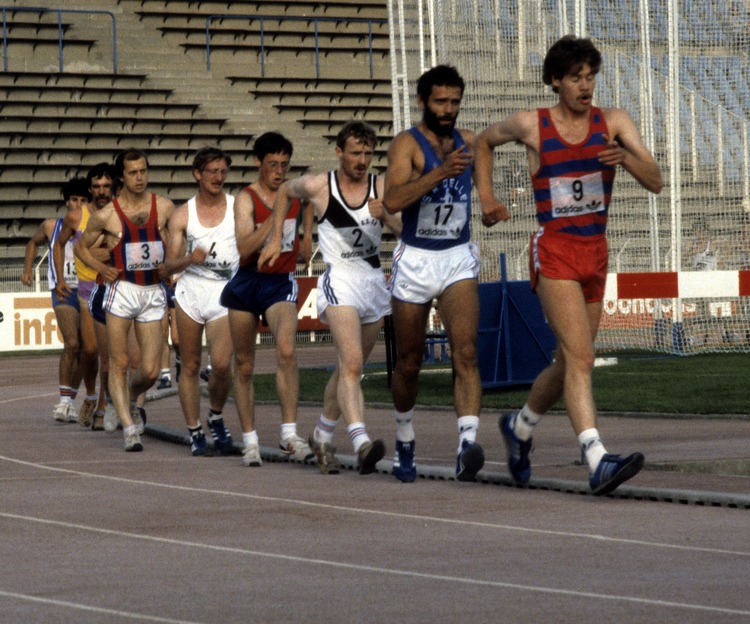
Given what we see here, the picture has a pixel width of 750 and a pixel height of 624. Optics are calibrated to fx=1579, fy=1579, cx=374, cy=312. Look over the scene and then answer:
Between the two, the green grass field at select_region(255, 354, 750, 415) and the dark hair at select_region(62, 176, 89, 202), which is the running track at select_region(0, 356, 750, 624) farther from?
the dark hair at select_region(62, 176, 89, 202)

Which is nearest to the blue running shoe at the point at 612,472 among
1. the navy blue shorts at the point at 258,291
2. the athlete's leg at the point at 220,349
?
the navy blue shorts at the point at 258,291

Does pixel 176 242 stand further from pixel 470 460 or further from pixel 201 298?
pixel 470 460

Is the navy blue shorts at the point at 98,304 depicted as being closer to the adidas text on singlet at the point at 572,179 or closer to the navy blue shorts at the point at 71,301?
the navy blue shorts at the point at 71,301

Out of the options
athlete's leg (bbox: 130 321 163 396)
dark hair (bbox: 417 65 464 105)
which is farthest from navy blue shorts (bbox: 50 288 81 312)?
dark hair (bbox: 417 65 464 105)

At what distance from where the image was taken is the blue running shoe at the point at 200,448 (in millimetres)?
10516

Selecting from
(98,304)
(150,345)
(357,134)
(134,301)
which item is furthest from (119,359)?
(357,134)

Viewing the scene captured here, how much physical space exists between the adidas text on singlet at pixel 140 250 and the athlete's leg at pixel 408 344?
10.7 feet

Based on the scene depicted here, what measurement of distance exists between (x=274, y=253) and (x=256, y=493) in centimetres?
173

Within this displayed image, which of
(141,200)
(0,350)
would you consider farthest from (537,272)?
(0,350)

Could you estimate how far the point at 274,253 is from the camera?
9320mm

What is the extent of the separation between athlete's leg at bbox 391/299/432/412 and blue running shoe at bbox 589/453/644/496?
1361 mm

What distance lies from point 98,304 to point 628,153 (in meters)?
A: 5.51

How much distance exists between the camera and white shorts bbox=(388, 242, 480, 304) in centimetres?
827

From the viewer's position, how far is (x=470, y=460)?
8.04m
